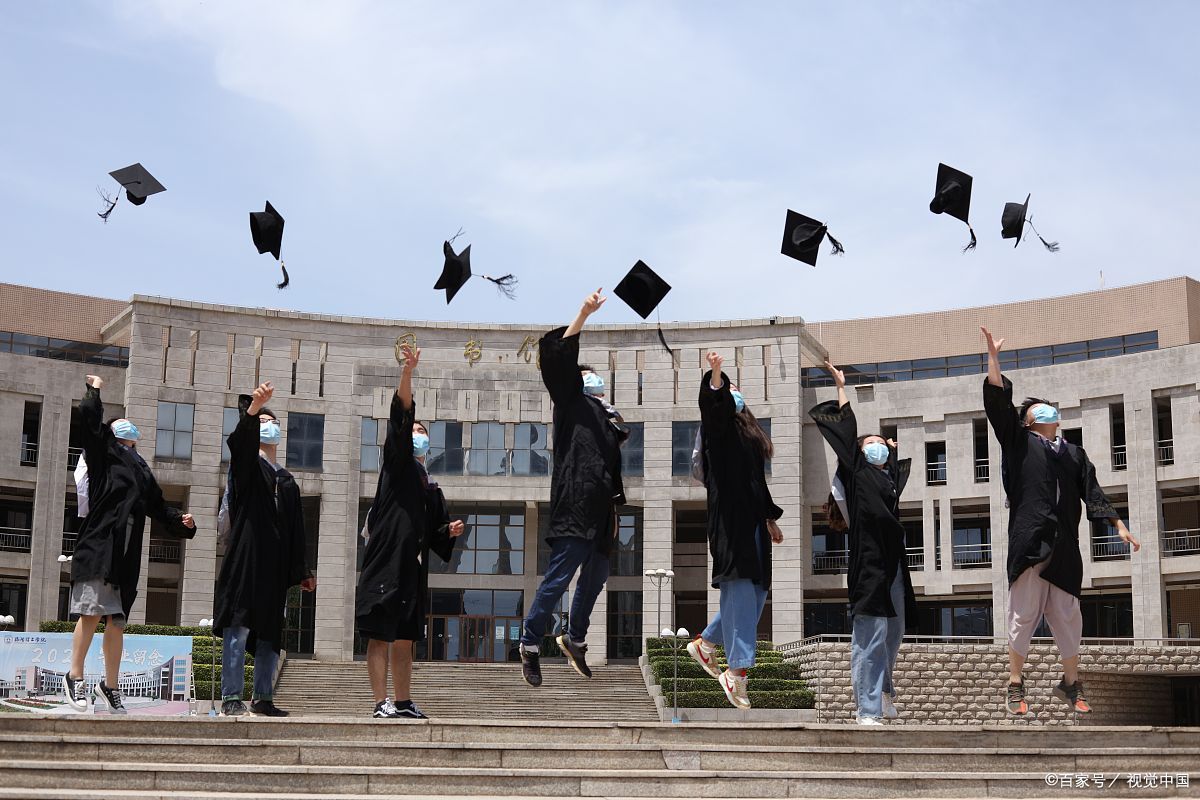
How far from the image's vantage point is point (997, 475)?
49406mm

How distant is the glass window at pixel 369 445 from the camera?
50969 millimetres

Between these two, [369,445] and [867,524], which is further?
[369,445]

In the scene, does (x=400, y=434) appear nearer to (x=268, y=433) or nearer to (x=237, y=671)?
(x=268, y=433)

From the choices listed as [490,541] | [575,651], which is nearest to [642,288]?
[575,651]

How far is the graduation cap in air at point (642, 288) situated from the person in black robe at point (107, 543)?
3974 mm

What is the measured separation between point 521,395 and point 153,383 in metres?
12.5

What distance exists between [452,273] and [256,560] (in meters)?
3.47

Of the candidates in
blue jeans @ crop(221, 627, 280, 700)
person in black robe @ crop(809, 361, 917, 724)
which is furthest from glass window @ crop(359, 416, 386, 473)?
person in black robe @ crop(809, 361, 917, 724)

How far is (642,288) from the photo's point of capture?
11.9 meters

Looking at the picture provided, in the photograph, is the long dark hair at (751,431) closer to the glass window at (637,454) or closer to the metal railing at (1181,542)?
the metal railing at (1181,542)

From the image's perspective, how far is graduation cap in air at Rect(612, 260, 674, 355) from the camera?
11875 mm

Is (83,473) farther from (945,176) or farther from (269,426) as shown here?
(945,176)

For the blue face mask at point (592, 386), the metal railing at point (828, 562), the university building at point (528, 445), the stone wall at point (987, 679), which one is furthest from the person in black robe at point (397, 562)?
the metal railing at point (828, 562)

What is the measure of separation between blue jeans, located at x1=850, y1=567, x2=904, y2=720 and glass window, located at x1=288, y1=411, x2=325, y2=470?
41085mm
